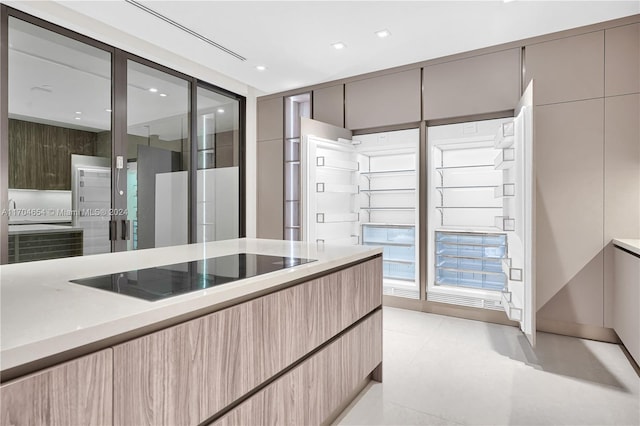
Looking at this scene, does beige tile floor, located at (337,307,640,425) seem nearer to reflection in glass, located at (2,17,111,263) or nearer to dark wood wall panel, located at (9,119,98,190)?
reflection in glass, located at (2,17,111,263)

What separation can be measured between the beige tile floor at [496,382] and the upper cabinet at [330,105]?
2.46m

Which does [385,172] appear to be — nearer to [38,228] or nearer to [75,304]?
[38,228]

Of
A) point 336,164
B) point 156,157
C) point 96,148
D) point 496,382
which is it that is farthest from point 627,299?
point 96,148

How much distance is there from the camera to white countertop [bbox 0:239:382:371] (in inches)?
26.8

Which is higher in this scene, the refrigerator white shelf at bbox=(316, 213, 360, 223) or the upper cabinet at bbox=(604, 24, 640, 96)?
the upper cabinet at bbox=(604, 24, 640, 96)

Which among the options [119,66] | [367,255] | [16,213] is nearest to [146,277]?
[367,255]

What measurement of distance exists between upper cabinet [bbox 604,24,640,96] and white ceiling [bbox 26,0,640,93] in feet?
0.47

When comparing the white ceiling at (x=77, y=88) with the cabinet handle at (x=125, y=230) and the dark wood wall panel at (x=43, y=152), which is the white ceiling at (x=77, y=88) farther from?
the cabinet handle at (x=125, y=230)

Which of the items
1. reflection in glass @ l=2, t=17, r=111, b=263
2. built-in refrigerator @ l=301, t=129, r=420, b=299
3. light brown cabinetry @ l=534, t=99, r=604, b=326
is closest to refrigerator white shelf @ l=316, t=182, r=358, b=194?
built-in refrigerator @ l=301, t=129, r=420, b=299

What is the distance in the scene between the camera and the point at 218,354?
1081mm

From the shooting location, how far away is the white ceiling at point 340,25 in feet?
8.65

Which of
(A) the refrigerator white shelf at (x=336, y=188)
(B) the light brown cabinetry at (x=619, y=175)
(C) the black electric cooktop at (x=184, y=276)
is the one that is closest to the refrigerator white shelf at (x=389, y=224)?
(A) the refrigerator white shelf at (x=336, y=188)

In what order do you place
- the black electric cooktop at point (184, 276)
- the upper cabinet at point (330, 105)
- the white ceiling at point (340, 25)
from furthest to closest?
the upper cabinet at point (330, 105)
the white ceiling at point (340, 25)
the black electric cooktop at point (184, 276)

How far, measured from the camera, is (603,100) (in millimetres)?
2908
